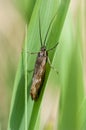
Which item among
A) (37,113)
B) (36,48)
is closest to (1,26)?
(36,48)

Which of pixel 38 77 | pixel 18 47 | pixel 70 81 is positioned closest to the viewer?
pixel 70 81

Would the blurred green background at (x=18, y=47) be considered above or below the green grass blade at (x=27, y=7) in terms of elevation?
below

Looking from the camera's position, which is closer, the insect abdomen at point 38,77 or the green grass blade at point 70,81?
the green grass blade at point 70,81

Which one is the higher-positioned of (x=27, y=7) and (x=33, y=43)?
(x=27, y=7)

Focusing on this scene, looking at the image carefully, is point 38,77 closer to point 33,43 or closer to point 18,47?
point 33,43

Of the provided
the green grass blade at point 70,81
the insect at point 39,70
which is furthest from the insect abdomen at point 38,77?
the green grass blade at point 70,81

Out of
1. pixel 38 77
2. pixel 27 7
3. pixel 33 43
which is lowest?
pixel 38 77

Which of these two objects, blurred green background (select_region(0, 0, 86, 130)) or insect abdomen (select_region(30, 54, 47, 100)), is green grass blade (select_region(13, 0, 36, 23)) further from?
insect abdomen (select_region(30, 54, 47, 100))

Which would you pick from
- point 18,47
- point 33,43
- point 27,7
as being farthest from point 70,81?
point 18,47

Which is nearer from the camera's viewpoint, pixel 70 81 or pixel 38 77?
pixel 70 81

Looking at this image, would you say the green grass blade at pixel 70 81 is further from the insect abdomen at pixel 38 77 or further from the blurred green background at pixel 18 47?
the insect abdomen at pixel 38 77
